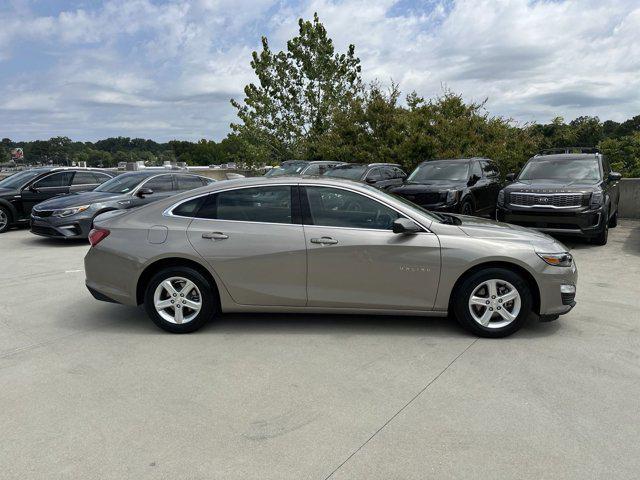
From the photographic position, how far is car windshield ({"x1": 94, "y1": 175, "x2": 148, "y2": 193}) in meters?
10.9

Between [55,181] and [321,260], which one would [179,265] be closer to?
[321,260]

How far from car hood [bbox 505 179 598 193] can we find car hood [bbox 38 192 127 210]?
811 cm

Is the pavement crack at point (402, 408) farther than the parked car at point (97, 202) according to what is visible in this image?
No

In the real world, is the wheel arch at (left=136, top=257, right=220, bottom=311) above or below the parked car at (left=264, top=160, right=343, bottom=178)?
below

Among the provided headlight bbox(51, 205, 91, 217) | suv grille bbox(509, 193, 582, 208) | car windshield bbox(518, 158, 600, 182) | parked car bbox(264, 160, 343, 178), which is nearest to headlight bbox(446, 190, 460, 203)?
suv grille bbox(509, 193, 582, 208)

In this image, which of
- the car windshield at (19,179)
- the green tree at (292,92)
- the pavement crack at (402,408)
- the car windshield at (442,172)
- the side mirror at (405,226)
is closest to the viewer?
the pavement crack at (402,408)

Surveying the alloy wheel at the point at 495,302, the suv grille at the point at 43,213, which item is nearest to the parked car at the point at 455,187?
the alloy wheel at the point at 495,302

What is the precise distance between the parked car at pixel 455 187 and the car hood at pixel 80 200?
6088mm

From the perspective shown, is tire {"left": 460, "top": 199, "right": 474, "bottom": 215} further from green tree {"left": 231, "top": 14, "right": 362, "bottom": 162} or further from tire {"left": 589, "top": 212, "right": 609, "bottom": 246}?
green tree {"left": 231, "top": 14, "right": 362, "bottom": 162}

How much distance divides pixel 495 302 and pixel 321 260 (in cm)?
163

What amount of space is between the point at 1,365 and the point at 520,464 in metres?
3.96

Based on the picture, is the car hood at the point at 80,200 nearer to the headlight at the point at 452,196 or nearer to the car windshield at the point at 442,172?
the car windshield at the point at 442,172

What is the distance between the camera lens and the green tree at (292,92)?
26516 millimetres

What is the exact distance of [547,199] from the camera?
8953 mm
